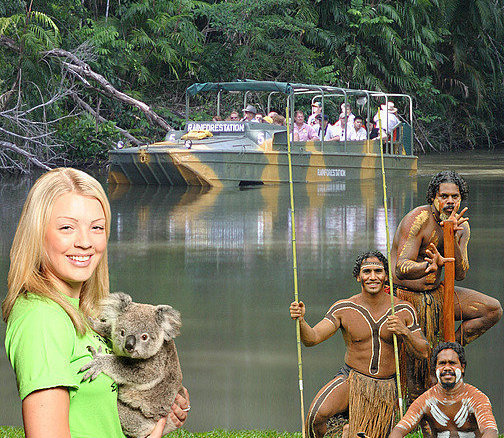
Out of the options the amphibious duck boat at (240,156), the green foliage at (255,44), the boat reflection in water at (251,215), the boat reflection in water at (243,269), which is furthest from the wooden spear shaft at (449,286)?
the green foliage at (255,44)

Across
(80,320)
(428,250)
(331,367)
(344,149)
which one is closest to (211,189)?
(344,149)

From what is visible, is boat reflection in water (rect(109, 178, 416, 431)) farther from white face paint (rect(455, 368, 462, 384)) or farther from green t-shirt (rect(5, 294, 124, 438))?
green t-shirt (rect(5, 294, 124, 438))

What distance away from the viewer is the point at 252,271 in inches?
411

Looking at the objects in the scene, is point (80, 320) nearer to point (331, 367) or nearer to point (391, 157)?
point (331, 367)

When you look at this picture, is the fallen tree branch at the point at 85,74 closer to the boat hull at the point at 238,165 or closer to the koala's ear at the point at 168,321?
the boat hull at the point at 238,165

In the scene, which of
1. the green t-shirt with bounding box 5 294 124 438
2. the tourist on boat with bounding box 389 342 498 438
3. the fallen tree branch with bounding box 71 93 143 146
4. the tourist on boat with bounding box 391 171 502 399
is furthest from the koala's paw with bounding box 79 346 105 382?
the fallen tree branch with bounding box 71 93 143 146

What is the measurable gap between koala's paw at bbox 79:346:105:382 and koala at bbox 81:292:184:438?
14cm

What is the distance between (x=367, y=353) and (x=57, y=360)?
99.8 inches

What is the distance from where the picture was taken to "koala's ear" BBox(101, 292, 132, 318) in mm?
2635

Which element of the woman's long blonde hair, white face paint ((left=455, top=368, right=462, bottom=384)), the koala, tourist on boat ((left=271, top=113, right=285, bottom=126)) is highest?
tourist on boat ((left=271, top=113, right=285, bottom=126))

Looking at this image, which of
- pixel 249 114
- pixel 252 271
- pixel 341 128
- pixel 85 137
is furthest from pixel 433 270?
pixel 85 137

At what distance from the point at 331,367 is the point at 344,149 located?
1461 centimetres

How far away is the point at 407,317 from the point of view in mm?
4566

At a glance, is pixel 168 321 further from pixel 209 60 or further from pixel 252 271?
pixel 209 60
